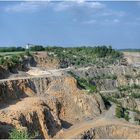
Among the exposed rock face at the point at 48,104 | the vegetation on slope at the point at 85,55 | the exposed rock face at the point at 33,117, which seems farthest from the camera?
the vegetation on slope at the point at 85,55

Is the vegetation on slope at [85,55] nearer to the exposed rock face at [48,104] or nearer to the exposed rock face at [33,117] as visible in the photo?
the exposed rock face at [48,104]

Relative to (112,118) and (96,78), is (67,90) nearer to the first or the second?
(112,118)

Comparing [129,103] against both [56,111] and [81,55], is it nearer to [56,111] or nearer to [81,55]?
[56,111]

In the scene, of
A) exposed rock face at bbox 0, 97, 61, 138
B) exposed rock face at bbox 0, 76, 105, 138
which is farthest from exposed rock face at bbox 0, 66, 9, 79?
exposed rock face at bbox 0, 97, 61, 138

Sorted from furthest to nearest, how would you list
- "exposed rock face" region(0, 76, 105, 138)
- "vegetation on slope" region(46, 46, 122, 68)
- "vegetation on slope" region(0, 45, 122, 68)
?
"vegetation on slope" region(46, 46, 122, 68) < "vegetation on slope" region(0, 45, 122, 68) < "exposed rock face" region(0, 76, 105, 138)

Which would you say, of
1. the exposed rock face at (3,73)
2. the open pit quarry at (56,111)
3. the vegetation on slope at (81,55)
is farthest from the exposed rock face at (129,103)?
the exposed rock face at (3,73)

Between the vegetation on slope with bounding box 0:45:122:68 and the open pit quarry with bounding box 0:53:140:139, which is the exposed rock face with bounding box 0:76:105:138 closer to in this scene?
the open pit quarry with bounding box 0:53:140:139

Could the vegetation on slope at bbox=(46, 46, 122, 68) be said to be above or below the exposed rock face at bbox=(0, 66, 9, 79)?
below

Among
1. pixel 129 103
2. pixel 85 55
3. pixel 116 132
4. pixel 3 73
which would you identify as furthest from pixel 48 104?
pixel 85 55
